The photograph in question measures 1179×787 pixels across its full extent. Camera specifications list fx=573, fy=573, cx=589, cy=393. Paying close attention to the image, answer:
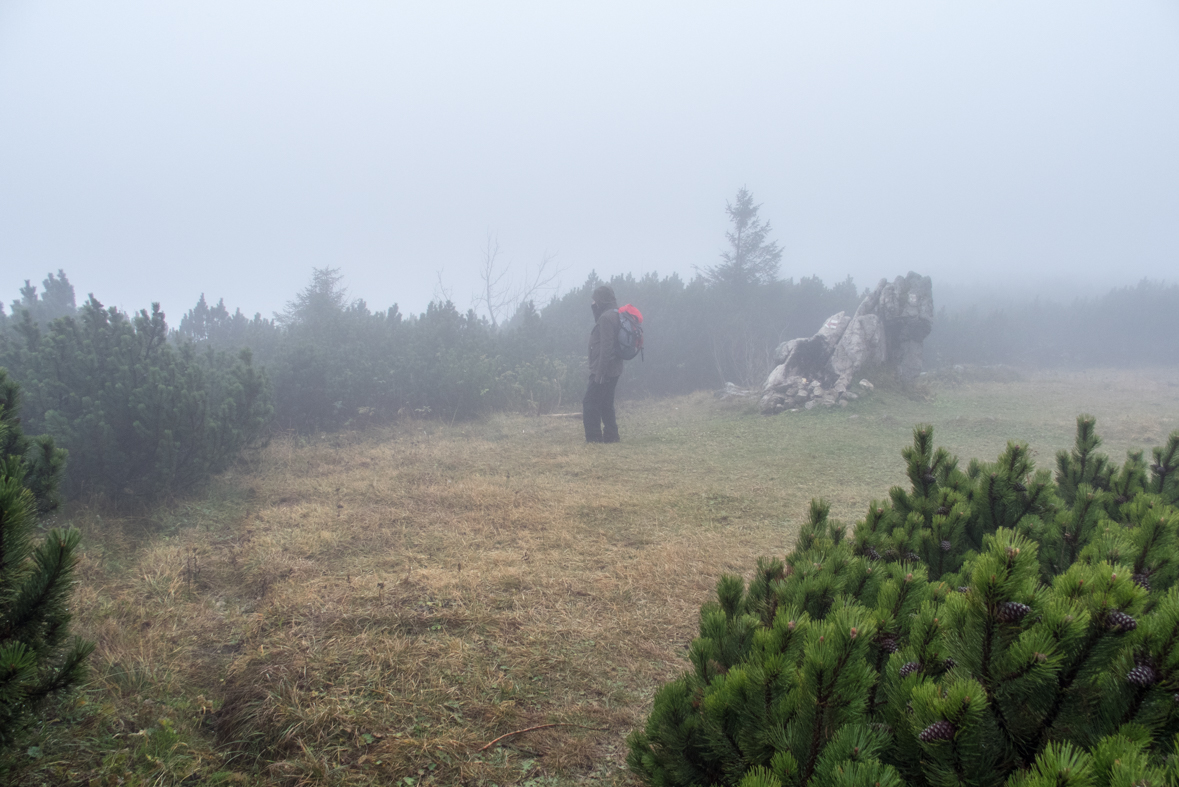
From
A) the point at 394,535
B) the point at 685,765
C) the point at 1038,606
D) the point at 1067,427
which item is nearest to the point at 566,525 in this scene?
the point at 394,535

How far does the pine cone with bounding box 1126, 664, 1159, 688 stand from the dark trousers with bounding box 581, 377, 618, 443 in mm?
8086

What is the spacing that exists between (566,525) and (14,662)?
3.81m

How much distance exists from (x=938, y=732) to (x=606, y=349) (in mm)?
8009

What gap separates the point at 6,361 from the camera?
5.79 metres

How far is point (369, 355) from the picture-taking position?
11141 mm

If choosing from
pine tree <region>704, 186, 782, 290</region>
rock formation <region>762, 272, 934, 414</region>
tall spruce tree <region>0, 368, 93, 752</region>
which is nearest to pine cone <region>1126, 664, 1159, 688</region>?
tall spruce tree <region>0, 368, 93, 752</region>

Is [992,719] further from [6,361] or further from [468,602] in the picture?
[6,361]

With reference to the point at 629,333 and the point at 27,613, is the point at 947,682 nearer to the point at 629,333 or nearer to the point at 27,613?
the point at 27,613

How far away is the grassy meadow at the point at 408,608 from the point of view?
2.15 m

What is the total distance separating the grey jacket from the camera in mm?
8859

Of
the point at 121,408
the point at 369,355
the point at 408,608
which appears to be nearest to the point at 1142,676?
the point at 408,608

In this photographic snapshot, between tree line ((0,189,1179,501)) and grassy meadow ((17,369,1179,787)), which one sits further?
tree line ((0,189,1179,501))

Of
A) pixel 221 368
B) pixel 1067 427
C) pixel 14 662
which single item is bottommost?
pixel 1067 427

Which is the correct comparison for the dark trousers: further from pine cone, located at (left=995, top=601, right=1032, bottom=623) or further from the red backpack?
pine cone, located at (left=995, top=601, right=1032, bottom=623)
